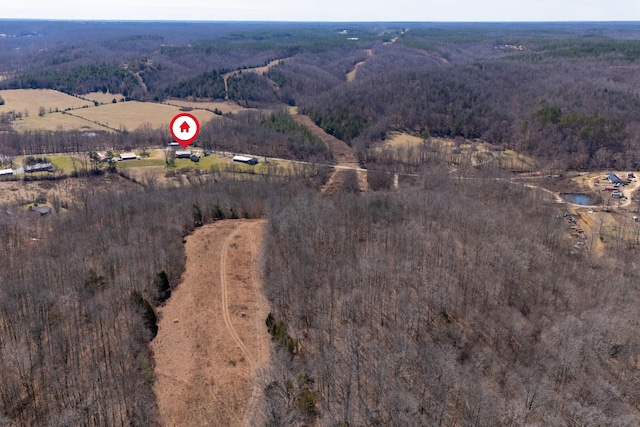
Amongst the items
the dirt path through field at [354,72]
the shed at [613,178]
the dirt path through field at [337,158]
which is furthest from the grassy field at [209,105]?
the shed at [613,178]

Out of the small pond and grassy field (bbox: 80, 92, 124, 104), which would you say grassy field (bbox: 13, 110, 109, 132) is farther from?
the small pond

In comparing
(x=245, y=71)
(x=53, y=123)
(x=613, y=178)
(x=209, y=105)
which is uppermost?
(x=245, y=71)

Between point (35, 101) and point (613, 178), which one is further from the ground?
point (35, 101)

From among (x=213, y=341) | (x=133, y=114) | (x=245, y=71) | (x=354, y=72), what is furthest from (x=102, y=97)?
(x=213, y=341)

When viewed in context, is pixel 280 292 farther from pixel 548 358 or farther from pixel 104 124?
pixel 104 124

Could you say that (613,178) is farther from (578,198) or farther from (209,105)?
(209,105)
